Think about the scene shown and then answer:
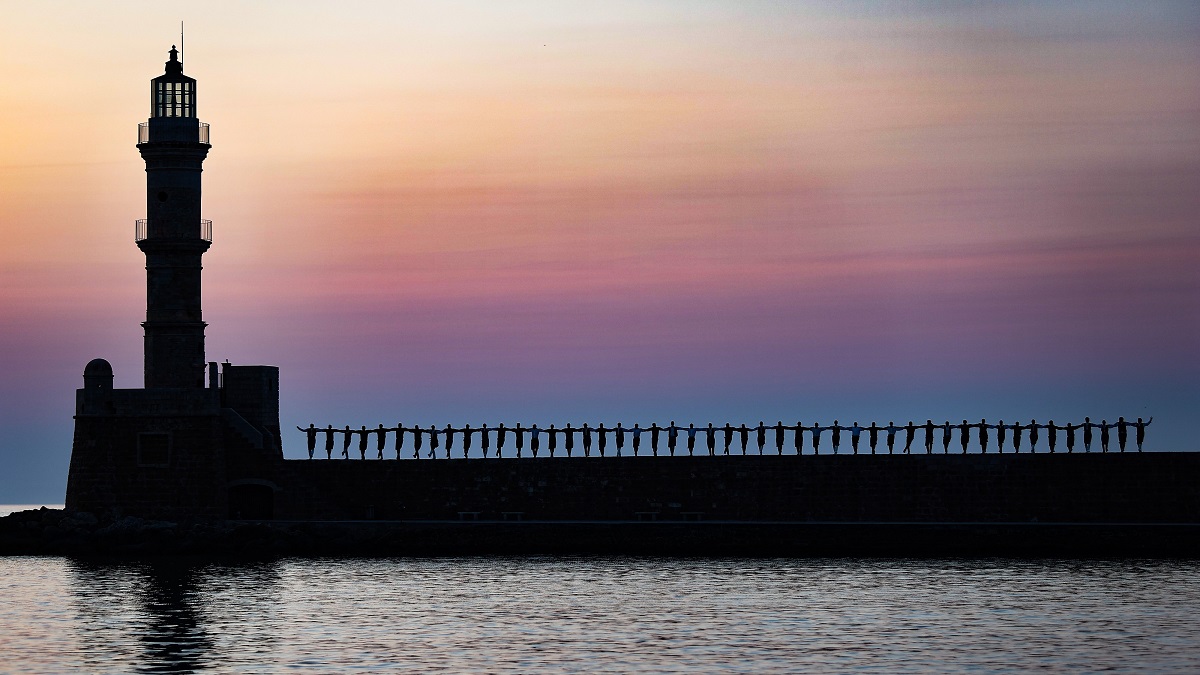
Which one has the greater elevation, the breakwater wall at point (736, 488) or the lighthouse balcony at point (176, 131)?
the lighthouse balcony at point (176, 131)

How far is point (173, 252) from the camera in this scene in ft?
188

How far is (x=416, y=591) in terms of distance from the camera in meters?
46.4

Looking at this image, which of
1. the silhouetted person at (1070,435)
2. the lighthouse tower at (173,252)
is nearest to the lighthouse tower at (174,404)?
the lighthouse tower at (173,252)

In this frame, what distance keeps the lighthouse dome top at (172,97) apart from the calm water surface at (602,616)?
14826mm

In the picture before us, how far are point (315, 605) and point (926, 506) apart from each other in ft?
65.8

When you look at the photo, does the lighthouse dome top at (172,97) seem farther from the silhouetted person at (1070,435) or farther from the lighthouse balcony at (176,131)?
the silhouetted person at (1070,435)

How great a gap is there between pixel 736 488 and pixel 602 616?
1495cm

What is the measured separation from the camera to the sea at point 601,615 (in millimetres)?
35375

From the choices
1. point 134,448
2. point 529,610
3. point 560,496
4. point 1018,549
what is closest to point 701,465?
point 560,496

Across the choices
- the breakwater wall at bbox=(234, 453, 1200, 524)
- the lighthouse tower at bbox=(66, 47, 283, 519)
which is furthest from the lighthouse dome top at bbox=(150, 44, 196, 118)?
the breakwater wall at bbox=(234, 453, 1200, 524)

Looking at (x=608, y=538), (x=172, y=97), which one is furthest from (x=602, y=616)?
(x=172, y=97)

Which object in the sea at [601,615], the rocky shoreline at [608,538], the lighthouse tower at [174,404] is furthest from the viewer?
the lighthouse tower at [174,404]

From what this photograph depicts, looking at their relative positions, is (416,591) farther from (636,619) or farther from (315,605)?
(636,619)

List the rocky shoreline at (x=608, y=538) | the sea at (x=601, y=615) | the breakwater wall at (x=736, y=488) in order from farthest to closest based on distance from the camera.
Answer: the breakwater wall at (x=736, y=488) → the rocky shoreline at (x=608, y=538) → the sea at (x=601, y=615)
